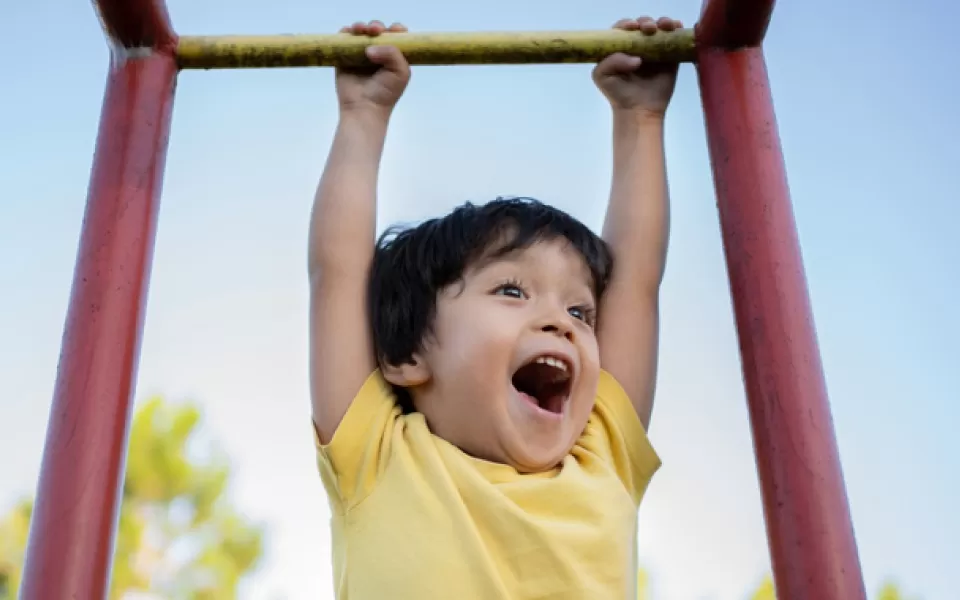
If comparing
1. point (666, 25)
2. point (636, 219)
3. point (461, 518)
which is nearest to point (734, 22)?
point (666, 25)

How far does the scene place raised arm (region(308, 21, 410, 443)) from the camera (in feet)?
3.38

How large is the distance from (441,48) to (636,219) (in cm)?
30

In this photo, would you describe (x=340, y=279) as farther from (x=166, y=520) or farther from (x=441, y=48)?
(x=166, y=520)

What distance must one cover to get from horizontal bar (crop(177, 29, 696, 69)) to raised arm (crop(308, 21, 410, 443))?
0.03 meters

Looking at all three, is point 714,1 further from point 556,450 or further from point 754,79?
point 556,450

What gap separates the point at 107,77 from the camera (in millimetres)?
1099

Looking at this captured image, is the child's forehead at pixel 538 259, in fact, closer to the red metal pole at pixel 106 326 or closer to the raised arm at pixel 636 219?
the raised arm at pixel 636 219

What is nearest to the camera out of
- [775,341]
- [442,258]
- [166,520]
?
[775,341]

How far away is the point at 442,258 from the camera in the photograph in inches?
43.4

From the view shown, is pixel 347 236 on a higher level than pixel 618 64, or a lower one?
lower

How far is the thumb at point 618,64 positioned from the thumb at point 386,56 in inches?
9.6

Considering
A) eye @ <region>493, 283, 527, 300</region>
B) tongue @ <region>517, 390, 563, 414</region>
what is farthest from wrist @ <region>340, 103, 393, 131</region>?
tongue @ <region>517, 390, 563, 414</region>

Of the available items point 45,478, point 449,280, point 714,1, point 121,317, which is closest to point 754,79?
point 714,1

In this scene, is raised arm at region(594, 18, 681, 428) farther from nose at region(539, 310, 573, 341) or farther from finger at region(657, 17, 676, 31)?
nose at region(539, 310, 573, 341)
